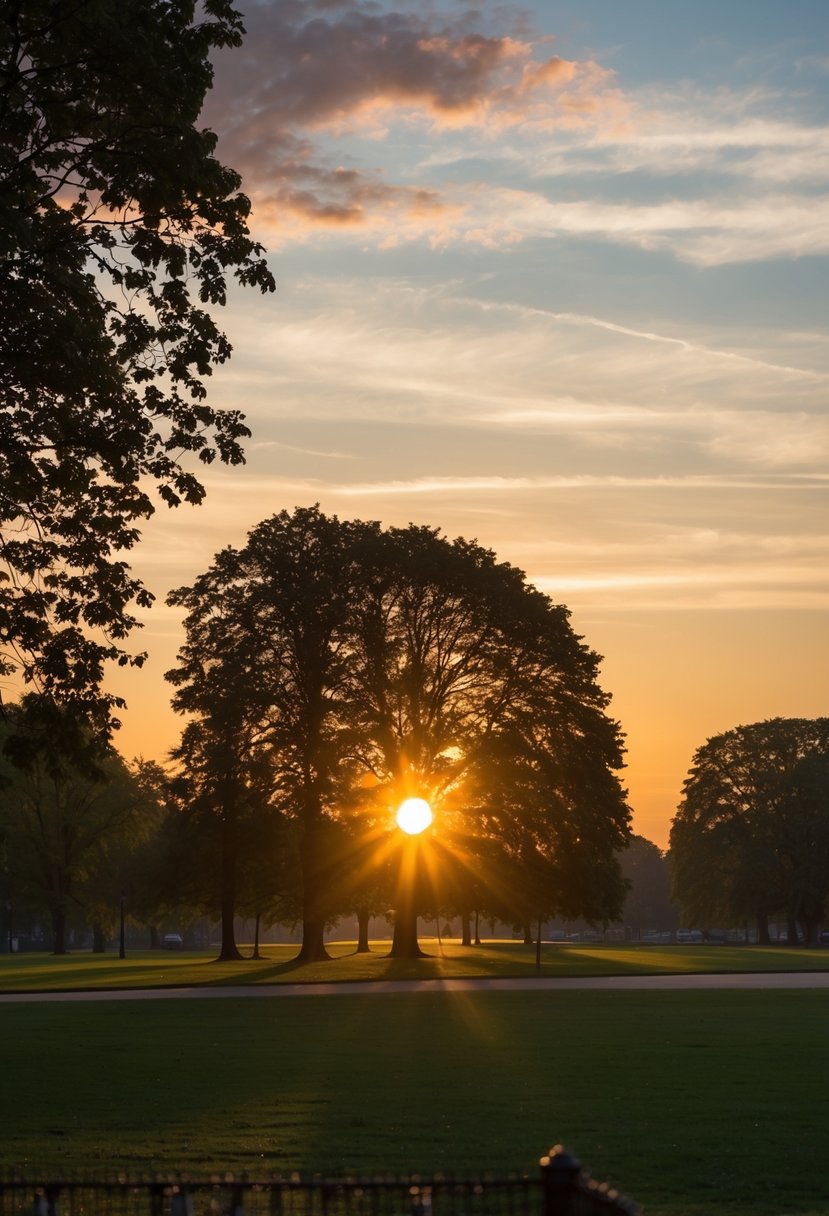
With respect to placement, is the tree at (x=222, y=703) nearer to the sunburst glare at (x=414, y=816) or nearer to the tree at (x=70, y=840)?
the sunburst glare at (x=414, y=816)

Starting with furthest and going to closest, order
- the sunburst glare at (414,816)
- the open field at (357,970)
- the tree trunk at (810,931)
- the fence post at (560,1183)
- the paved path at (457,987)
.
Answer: the tree trunk at (810,931) < the sunburst glare at (414,816) < the open field at (357,970) < the paved path at (457,987) < the fence post at (560,1183)

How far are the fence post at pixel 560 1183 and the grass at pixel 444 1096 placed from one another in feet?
24.5

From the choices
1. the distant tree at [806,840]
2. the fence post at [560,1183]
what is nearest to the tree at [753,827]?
the distant tree at [806,840]

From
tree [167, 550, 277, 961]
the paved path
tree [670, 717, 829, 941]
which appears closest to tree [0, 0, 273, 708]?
the paved path

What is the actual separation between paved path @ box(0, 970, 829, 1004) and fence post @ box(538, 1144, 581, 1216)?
134ft

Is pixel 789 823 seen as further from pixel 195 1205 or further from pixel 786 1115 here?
pixel 195 1205

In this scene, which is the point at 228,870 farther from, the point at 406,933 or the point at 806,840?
the point at 806,840

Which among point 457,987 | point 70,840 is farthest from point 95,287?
point 70,840

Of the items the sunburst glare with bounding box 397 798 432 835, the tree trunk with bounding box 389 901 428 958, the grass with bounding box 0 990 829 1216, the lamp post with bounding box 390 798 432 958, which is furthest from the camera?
the tree trunk with bounding box 389 901 428 958

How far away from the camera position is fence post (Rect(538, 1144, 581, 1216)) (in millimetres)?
6762

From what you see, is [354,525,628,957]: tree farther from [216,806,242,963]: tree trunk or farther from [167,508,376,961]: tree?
[216,806,242,963]: tree trunk

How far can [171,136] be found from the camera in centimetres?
2342

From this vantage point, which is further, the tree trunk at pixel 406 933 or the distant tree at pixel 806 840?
the distant tree at pixel 806 840

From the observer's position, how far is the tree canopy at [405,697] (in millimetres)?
70375
